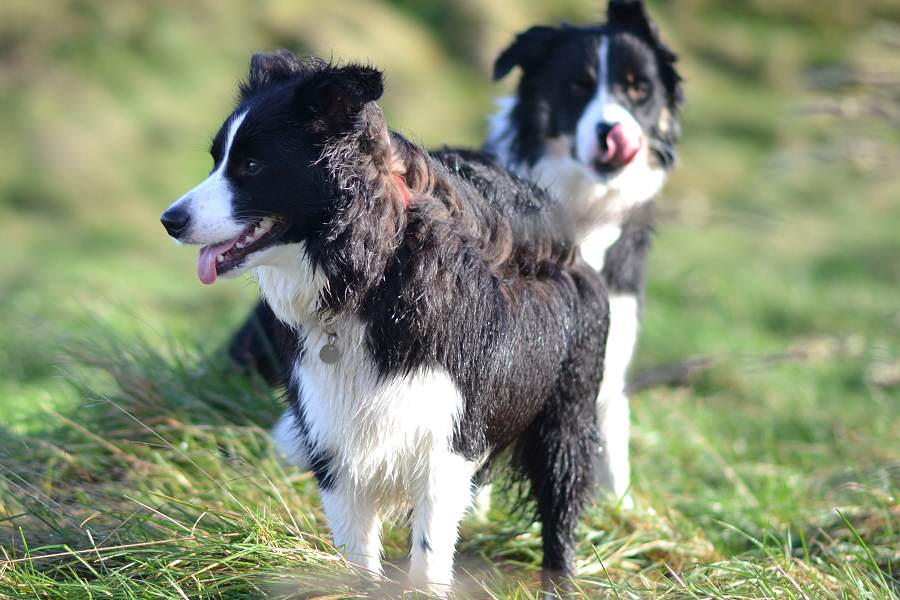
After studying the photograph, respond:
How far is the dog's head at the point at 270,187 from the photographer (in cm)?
272

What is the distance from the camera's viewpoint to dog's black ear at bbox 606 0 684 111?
4.50 metres

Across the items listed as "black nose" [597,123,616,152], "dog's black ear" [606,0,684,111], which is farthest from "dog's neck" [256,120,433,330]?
"dog's black ear" [606,0,684,111]

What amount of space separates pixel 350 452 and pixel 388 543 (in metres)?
0.75

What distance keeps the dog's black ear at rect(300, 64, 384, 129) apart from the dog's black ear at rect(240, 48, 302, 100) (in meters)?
0.28

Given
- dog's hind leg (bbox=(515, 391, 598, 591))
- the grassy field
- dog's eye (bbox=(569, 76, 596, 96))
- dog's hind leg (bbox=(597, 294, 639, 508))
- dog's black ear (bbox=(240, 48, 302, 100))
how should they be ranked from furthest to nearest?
dog's eye (bbox=(569, 76, 596, 96)) → dog's hind leg (bbox=(597, 294, 639, 508)) → dog's hind leg (bbox=(515, 391, 598, 591)) → the grassy field → dog's black ear (bbox=(240, 48, 302, 100))

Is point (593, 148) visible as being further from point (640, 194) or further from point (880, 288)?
point (880, 288)

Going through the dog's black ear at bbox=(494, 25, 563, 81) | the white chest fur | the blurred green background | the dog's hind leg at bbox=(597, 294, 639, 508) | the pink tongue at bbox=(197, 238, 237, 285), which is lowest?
the blurred green background

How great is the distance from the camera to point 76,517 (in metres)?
3.20

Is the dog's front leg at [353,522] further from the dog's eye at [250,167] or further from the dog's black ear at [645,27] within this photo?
the dog's black ear at [645,27]

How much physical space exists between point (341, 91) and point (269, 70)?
437mm

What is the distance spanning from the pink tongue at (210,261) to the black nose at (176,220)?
0.10 m

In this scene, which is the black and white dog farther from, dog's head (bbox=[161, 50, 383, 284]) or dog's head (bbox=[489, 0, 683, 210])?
dog's head (bbox=[161, 50, 383, 284])

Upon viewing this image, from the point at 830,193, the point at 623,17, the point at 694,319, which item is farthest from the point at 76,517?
the point at 830,193

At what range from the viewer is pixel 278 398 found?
410cm
